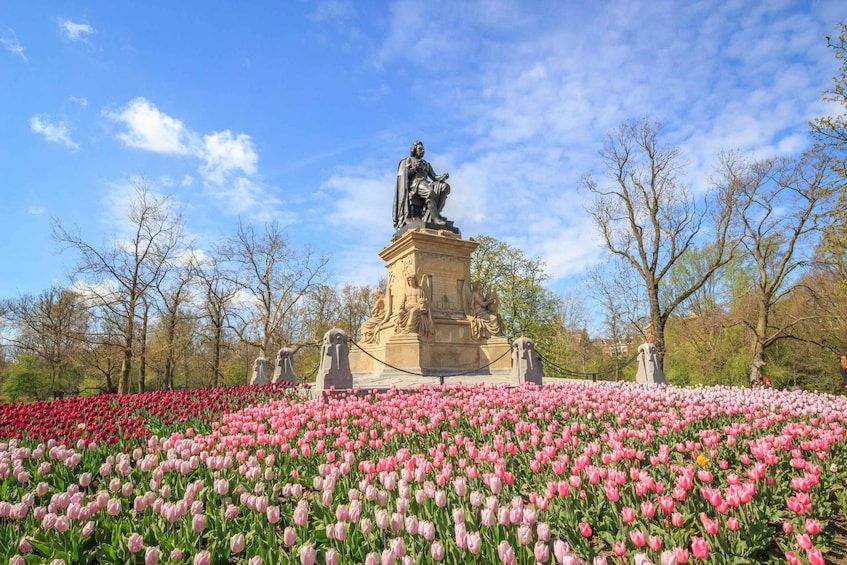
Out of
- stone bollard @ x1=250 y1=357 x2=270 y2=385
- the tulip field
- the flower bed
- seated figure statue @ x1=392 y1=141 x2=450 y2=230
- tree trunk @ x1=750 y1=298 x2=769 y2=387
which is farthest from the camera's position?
tree trunk @ x1=750 y1=298 x2=769 y2=387

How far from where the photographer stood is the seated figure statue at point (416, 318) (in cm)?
1376

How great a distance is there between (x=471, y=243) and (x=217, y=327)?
19551 mm

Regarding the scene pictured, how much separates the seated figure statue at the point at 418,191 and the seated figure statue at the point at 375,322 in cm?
264

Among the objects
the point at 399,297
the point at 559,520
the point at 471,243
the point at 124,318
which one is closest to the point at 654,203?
the point at 471,243

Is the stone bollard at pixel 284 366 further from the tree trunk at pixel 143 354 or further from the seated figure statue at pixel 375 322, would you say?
the tree trunk at pixel 143 354

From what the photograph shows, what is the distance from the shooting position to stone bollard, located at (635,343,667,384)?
11.8m

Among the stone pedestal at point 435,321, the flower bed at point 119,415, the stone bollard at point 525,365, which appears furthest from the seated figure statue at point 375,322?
the stone bollard at point 525,365

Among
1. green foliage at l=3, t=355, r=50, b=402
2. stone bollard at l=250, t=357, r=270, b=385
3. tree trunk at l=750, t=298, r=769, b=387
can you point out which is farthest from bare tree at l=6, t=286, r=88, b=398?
tree trunk at l=750, t=298, r=769, b=387

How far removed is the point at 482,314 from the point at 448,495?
1197cm

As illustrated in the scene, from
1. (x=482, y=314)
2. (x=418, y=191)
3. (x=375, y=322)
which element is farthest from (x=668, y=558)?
(x=418, y=191)

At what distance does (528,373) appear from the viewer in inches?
412

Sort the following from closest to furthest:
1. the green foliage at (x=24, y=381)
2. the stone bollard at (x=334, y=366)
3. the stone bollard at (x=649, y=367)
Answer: the stone bollard at (x=334, y=366)
the stone bollard at (x=649, y=367)
the green foliage at (x=24, y=381)

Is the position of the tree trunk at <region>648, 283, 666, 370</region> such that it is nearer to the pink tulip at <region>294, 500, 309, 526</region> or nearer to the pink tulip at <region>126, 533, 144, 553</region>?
the pink tulip at <region>294, 500, 309, 526</region>

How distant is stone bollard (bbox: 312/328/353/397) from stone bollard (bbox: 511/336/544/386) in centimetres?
367
